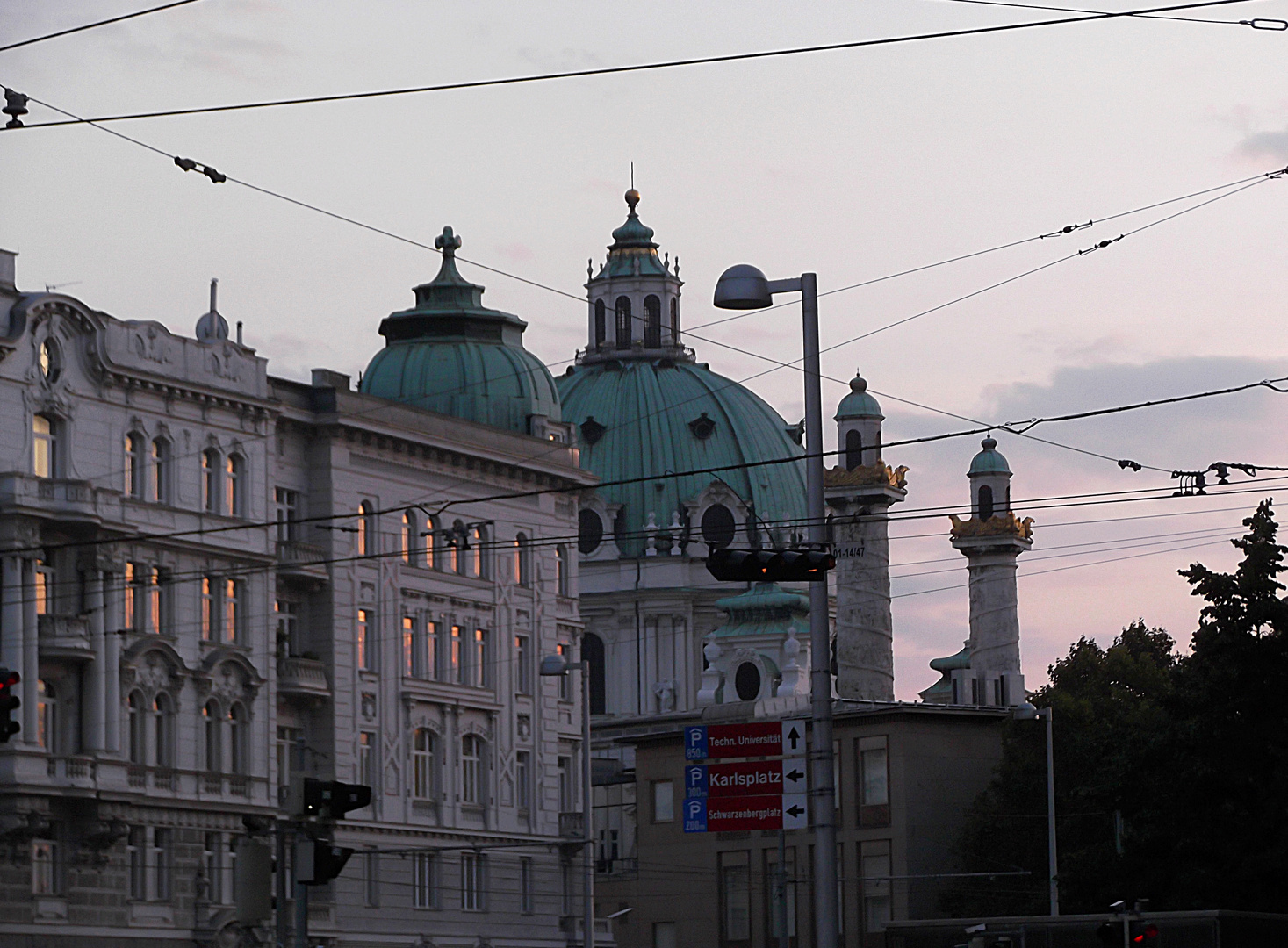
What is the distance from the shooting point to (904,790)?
8925 cm

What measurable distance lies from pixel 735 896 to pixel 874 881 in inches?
253

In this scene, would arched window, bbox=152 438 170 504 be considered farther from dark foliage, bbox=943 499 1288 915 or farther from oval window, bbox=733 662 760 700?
oval window, bbox=733 662 760 700

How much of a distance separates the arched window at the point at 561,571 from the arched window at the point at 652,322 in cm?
6798

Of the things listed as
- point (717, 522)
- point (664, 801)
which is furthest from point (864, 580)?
point (664, 801)

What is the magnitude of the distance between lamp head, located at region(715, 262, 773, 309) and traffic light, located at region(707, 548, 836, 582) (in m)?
2.96

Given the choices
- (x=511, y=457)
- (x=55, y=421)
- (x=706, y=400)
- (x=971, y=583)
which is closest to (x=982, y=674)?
(x=971, y=583)

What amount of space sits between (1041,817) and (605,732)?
48.2m

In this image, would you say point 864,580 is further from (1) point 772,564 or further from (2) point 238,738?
(1) point 772,564

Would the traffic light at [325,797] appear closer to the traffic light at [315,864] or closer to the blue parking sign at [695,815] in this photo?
the traffic light at [315,864]

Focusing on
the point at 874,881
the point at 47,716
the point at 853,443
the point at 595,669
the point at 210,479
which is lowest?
the point at 874,881

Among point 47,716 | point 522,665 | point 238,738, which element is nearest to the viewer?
point 47,716

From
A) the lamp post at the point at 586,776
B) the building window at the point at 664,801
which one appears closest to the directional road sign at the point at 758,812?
the lamp post at the point at 586,776

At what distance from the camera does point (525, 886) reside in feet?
267

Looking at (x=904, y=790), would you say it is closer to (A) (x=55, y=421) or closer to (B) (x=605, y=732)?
(A) (x=55, y=421)
